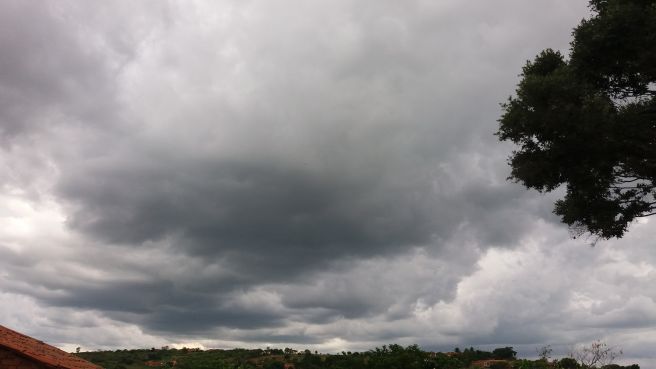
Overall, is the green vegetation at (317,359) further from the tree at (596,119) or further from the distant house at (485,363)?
the tree at (596,119)

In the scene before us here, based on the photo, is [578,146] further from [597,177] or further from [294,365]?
[294,365]

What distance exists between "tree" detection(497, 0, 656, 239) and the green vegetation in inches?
646

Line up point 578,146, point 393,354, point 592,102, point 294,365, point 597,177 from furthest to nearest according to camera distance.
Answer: point 294,365 → point 393,354 → point 597,177 → point 578,146 → point 592,102

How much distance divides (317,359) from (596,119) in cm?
Result: 6513

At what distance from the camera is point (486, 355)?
76.1m

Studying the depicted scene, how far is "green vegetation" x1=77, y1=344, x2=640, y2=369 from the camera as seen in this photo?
39.3 m

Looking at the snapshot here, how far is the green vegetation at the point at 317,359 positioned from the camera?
129ft

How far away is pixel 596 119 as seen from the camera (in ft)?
56.1

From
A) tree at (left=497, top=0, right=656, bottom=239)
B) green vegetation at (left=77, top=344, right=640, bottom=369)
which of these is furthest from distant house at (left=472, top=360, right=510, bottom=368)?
tree at (left=497, top=0, right=656, bottom=239)

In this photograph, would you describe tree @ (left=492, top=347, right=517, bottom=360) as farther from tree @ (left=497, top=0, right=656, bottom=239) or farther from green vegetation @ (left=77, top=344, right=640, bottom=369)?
tree @ (left=497, top=0, right=656, bottom=239)

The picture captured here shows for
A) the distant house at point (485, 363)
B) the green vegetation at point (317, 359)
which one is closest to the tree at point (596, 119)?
the green vegetation at point (317, 359)

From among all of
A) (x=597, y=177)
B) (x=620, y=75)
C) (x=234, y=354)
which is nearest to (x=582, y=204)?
(x=597, y=177)

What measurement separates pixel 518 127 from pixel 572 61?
316cm

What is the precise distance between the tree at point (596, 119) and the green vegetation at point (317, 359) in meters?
16.4
